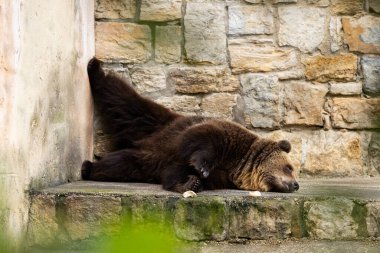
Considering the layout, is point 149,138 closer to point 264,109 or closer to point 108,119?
point 108,119

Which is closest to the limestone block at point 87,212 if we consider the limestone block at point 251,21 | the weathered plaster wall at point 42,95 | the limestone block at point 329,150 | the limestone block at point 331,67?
the weathered plaster wall at point 42,95

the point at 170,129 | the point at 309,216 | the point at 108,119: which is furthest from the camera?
the point at 108,119

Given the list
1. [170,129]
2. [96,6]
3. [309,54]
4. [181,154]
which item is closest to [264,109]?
[309,54]

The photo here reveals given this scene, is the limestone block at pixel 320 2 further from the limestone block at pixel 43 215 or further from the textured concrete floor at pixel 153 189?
the limestone block at pixel 43 215

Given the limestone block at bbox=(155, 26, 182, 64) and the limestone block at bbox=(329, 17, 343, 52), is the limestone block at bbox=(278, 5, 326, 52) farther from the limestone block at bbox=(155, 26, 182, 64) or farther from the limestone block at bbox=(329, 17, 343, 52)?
the limestone block at bbox=(155, 26, 182, 64)

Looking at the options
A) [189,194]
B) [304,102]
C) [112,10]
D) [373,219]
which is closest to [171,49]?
[112,10]

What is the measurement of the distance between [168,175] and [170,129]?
0.60 m

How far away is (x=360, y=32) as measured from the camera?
5.11 metres

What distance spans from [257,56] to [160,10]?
82 cm

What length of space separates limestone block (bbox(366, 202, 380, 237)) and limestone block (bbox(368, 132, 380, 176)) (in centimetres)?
152

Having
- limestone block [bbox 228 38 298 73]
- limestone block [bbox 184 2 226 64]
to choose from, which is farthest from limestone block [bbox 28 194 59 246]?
limestone block [bbox 228 38 298 73]

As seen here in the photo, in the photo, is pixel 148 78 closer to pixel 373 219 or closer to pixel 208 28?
pixel 208 28

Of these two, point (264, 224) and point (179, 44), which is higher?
point (179, 44)

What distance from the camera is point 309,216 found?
366cm
